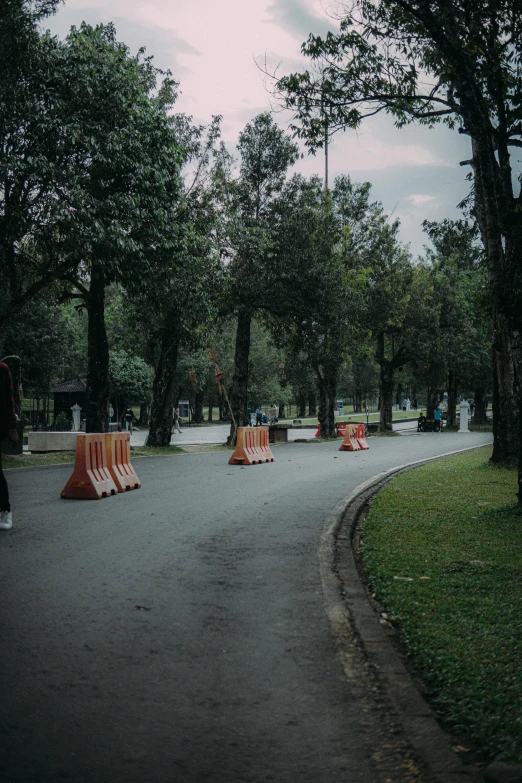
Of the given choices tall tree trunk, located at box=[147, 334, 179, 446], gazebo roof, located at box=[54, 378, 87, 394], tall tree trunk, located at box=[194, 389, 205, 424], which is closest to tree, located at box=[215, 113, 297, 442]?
tall tree trunk, located at box=[147, 334, 179, 446]

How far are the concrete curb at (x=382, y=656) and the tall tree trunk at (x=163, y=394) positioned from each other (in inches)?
784

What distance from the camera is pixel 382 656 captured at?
175 inches

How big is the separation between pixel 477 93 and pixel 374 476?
8.40 m

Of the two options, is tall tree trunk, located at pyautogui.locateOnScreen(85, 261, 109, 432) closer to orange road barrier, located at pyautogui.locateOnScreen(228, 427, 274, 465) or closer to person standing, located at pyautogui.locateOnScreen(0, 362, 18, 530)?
orange road barrier, located at pyautogui.locateOnScreen(228, 427, 274, 465)

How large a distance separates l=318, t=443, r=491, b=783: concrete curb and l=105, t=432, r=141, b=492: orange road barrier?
14.9 ft

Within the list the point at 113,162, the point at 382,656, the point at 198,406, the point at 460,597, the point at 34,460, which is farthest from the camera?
the point at 198,406

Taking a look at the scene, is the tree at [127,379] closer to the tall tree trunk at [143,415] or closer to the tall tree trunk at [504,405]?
the tall tree trunk at [143,415]

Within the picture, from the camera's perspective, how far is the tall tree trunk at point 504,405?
1705 centimetres

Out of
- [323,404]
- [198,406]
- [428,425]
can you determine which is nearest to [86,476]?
[323,404]

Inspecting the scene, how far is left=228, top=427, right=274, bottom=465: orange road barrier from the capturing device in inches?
742

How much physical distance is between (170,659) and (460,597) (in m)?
2.38

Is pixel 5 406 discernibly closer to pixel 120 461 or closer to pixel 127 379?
pixel 120 461

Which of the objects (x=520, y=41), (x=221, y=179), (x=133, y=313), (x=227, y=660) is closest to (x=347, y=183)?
(x=221, y=179)

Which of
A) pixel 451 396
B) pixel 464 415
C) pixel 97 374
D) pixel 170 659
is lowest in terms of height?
pixel 170 659
